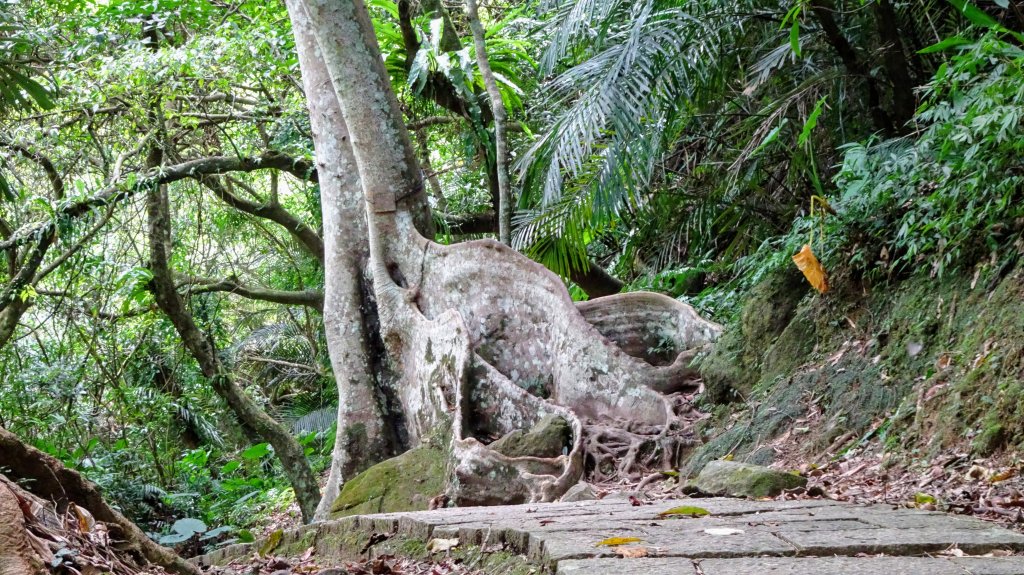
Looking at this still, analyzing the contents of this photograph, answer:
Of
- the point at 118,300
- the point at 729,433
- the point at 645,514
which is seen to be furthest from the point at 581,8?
the point at 118,300

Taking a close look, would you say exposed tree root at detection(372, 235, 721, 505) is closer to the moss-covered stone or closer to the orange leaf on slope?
the moss-covered stone

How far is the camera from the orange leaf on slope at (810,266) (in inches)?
211

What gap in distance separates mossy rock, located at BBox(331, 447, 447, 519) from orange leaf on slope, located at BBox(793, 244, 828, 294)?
104 inches

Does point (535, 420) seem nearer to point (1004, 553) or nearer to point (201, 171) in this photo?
point (1004, 553)

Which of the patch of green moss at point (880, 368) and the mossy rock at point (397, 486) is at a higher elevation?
the patch of green moss at point (880, 368)

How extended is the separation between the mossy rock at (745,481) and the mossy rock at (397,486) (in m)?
2.22

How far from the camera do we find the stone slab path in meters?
2.40

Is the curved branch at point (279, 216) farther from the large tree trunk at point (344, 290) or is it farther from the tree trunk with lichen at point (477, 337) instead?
the tree trunk with lichen at point (477, 337)

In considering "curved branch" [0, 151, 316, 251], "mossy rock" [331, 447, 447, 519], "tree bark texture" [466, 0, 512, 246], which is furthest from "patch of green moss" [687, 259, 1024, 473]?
"curved branch" [0, 151, 316, 251]

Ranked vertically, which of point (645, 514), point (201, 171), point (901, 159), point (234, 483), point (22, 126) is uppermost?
→ point (22, 126)

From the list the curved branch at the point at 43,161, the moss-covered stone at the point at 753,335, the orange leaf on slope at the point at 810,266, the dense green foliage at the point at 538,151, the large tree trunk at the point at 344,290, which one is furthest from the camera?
the curved branch at the point at 43,161

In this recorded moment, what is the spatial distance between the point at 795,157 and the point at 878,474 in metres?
3.44

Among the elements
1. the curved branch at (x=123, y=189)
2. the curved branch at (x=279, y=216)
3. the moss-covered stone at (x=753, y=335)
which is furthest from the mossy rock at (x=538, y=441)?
the curved branch at (x=279, y=216)

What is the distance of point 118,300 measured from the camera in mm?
10625
